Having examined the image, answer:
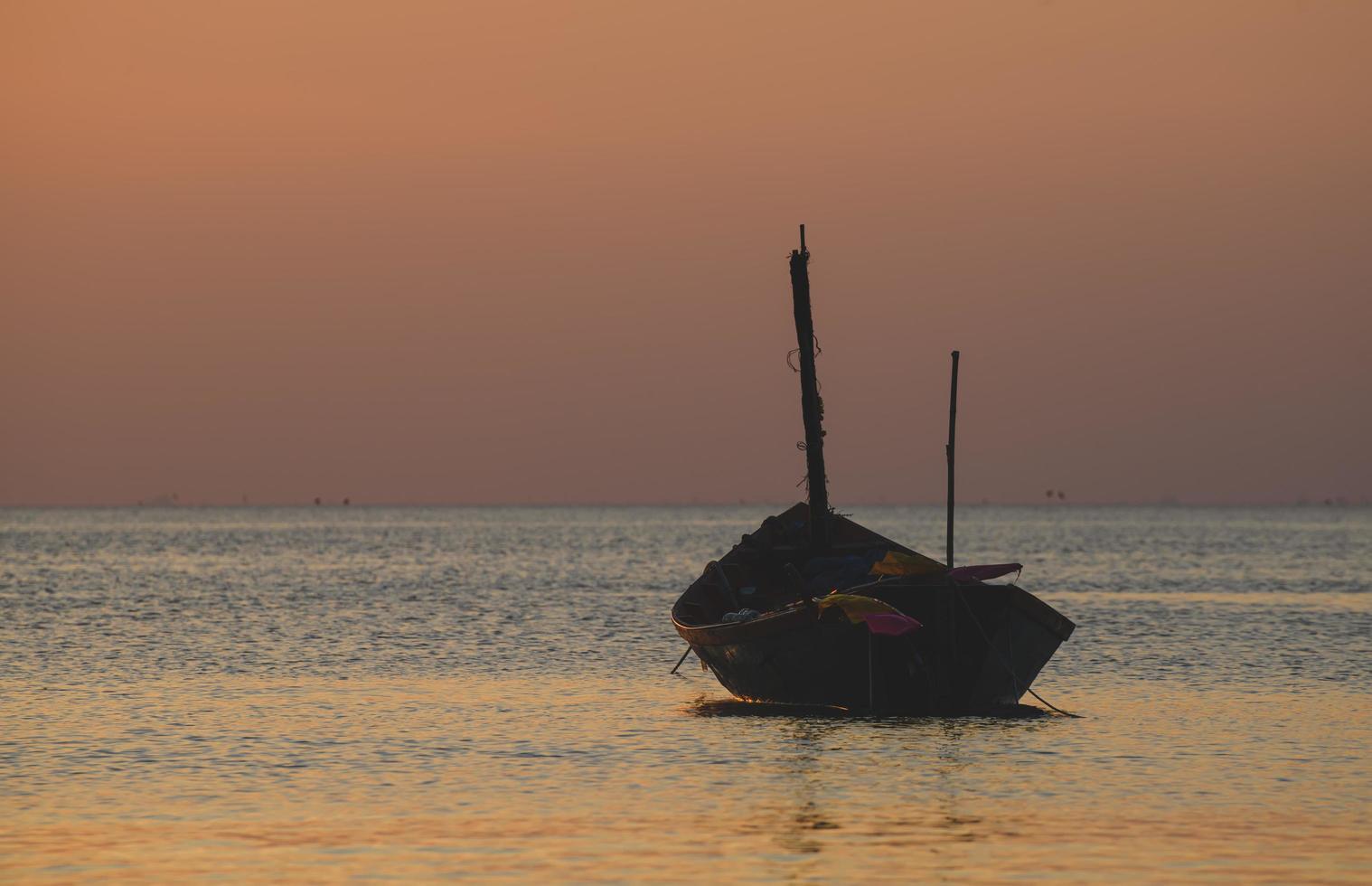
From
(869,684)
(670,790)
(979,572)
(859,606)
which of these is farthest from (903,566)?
(670,790)

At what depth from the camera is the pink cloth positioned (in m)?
29.5

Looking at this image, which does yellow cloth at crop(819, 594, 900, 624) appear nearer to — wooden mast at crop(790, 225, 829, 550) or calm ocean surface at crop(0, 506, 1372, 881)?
calm ocean surface at crop(0, 506, 1372, 881)

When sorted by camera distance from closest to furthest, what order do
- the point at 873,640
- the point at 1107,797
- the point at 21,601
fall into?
the point at 1107,797 < the point at 873,640 < the point at 21,601

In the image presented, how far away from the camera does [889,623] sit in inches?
1163

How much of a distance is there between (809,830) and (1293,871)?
5367mm

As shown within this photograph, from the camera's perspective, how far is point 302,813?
22.2 metres

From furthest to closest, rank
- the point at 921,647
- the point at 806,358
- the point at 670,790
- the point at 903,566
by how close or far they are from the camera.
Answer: the point at 806,358 < the point at 903,566 < the point at 921,647 < the point at 670,790

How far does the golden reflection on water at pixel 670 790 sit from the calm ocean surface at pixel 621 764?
73 millimetres

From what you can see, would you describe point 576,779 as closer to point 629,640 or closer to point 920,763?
point 920,763

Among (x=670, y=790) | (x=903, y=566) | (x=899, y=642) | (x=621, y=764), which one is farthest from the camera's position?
(x=903, y=566)

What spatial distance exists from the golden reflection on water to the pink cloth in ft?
5.66

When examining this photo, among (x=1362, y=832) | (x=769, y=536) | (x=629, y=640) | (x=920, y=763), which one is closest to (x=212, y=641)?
(x=629, y=640)

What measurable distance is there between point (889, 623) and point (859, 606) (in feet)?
2.00

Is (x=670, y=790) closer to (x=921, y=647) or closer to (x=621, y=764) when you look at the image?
(x=621, y=764)
